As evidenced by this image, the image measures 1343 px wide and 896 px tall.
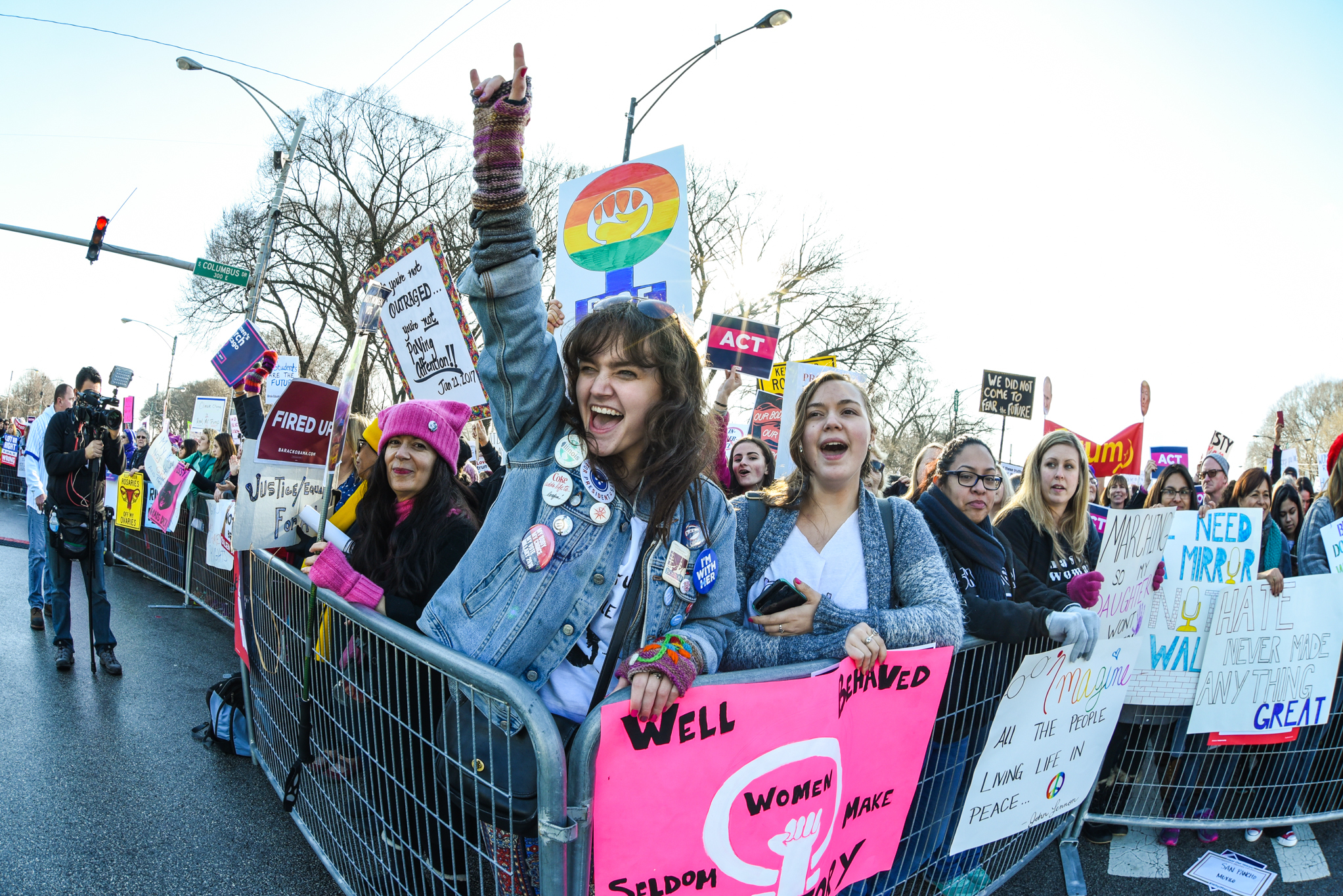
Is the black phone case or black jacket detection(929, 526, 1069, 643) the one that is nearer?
the black phone case

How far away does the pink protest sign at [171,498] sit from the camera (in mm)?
7305

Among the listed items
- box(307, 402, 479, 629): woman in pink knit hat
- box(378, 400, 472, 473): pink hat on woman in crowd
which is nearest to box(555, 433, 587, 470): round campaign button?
box(307, 402, 479, 629): woman in pink knit hat

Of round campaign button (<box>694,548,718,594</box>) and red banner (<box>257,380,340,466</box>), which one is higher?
red banner (<box>257,380,340,466</box>)

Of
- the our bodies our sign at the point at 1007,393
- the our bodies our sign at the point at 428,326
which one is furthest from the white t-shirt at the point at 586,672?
the our bodies our sign at the point at 1007,393

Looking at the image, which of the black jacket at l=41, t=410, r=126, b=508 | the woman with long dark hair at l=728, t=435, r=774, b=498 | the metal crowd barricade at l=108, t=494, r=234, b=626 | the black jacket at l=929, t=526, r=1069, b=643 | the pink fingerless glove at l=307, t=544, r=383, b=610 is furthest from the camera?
the metal crowd barricade at l=108, t=494, r=234, b=626

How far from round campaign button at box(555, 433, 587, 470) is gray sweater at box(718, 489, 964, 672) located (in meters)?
0.65

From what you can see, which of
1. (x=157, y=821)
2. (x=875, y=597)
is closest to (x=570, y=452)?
(x=875, y=597)

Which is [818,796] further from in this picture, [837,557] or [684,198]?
[684,198]

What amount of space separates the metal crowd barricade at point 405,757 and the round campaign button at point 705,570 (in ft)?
1.82

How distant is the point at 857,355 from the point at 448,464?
2658 cm

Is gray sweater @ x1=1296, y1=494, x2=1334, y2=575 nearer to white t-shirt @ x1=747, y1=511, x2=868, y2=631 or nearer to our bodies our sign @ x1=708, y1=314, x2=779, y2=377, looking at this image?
white t-shirt @ x1=747, y1=511, x2=868, y2=631

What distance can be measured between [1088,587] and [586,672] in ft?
6.92

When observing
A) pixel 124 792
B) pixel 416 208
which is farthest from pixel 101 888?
pixel 416 208

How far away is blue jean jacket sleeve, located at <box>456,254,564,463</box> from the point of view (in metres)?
1.62
